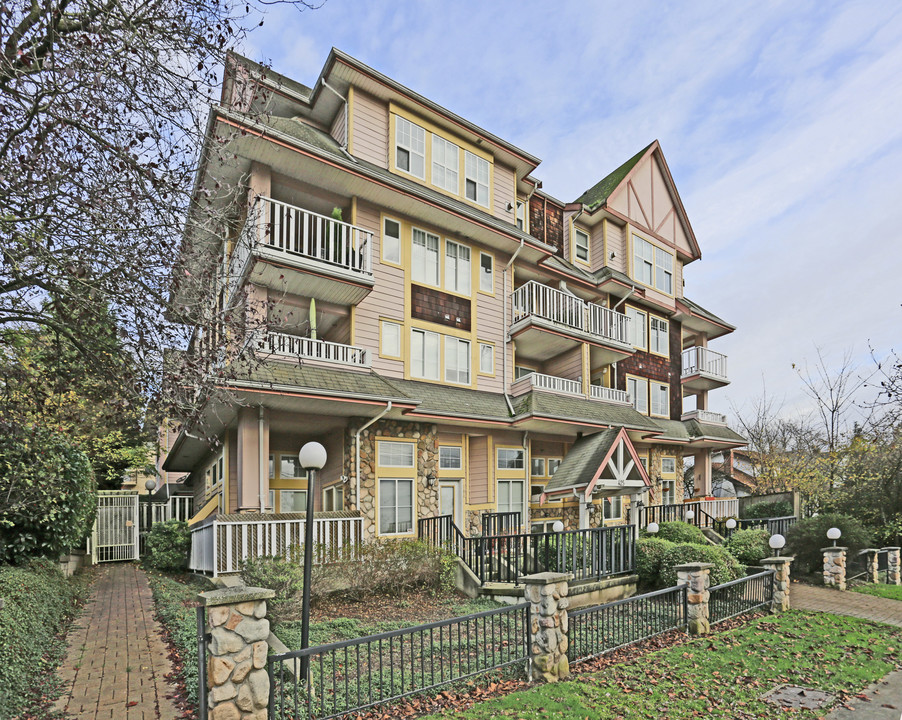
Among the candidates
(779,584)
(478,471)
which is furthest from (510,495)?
(779,584)

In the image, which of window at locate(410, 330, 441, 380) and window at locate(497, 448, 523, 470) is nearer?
window at locate(410, 330, 441, 380)

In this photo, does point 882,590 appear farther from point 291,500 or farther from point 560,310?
point 291,500

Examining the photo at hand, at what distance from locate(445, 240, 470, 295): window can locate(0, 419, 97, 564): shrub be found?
10155mm

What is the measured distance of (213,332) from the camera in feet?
23.3

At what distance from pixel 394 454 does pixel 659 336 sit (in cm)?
1532

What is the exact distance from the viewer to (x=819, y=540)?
16453 millimetres

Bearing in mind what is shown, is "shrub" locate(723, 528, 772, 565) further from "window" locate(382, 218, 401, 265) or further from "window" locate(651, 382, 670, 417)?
"window" locate(382, 218, 401, 265)

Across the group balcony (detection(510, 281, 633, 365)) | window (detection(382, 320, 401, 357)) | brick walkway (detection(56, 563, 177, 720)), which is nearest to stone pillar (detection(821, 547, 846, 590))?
balcony (detection(510, 281, 633, 365))

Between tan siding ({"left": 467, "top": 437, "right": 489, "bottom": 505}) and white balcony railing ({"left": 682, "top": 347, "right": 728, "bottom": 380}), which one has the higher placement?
white balcony railing ({"left": 682, "top": 347, "right": 728, "bottom": 380})

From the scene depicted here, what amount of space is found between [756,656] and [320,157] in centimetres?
1301

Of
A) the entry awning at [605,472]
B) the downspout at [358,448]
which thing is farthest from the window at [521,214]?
the downspout at [358,448]

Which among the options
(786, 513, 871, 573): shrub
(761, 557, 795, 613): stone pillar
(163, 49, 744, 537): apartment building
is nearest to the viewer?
(761, 557, 795, 613): stone pillar

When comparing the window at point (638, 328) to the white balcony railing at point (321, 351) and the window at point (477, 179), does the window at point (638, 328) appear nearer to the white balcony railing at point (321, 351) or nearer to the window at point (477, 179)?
the window at point (477, 179)

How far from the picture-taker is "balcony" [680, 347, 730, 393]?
26.0 m
